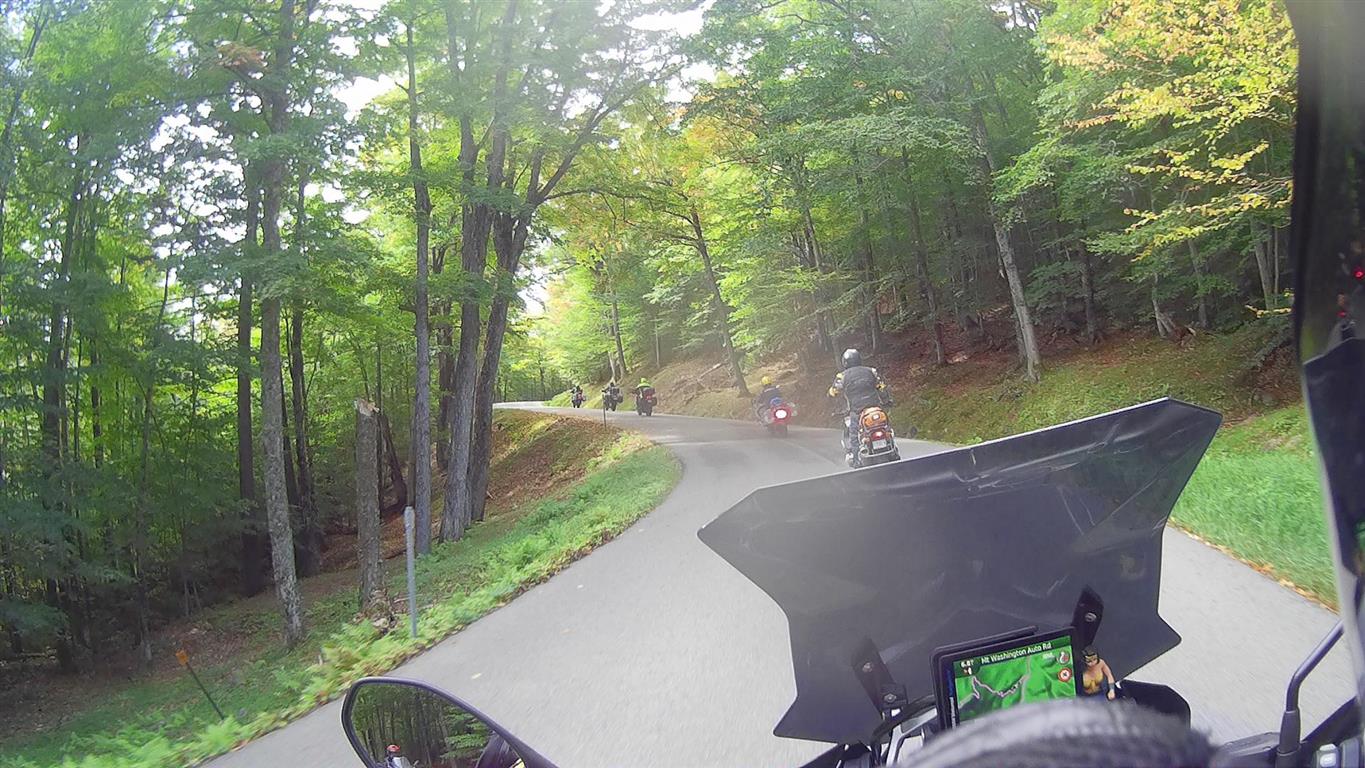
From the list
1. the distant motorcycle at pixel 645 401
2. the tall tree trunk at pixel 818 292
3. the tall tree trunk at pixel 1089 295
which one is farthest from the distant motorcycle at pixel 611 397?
the tall tree trunk at pixel 1089 295

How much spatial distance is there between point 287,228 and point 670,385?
102ft

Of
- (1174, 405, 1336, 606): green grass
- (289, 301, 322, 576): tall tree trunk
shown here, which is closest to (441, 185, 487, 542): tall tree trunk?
(289, 301, 322, 576): tall tree trunk

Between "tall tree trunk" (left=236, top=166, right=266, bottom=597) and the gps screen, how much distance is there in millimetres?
12898

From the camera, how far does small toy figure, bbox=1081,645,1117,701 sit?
1.95 meters

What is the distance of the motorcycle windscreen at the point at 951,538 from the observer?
6.55ft

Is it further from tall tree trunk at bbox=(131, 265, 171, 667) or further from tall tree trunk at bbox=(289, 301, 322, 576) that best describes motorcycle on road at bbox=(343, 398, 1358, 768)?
tall tree trunk at bbox=(289, 301, 322, 576)

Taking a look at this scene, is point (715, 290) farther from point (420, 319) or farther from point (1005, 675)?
point (1005, 675)

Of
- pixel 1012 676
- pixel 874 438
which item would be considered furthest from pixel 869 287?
pixel 1012 676

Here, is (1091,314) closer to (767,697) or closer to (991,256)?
(991,256)

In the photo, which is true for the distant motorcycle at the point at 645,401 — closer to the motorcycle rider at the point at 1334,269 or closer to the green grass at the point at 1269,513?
the green grass at the point at 1269,513

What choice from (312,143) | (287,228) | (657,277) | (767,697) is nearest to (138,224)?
(287,228)

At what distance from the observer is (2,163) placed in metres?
13.3

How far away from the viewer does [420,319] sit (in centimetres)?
1605

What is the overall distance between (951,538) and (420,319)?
15.3 meters
